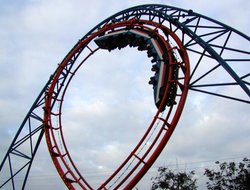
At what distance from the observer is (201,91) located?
11.4 m

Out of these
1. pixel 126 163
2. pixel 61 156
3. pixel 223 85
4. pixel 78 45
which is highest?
pixel 78 45

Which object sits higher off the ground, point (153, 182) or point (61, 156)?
point (153, 182)

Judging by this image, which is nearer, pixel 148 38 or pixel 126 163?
pixel 126 163

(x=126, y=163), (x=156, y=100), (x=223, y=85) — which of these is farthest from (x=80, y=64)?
(x=223, y=85)

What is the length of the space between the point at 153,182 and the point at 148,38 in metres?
22.1

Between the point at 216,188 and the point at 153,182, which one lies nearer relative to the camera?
the point at 216,188

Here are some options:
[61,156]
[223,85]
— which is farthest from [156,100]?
[61,156]

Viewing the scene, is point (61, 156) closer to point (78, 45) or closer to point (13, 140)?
point (13, 140)

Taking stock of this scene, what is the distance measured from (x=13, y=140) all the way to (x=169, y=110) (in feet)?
31.0

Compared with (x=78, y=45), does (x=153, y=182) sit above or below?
below

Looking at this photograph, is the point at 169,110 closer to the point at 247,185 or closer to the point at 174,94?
the point at 174,94

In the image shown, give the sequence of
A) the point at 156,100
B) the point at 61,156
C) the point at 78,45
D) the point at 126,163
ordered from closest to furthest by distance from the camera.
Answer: the point at 126,163, the point at 156,100, the point at 61,156, the point at 78,45

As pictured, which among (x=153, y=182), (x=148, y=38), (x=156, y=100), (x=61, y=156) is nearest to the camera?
(x=156, y=100)

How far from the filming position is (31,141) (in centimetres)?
1744
